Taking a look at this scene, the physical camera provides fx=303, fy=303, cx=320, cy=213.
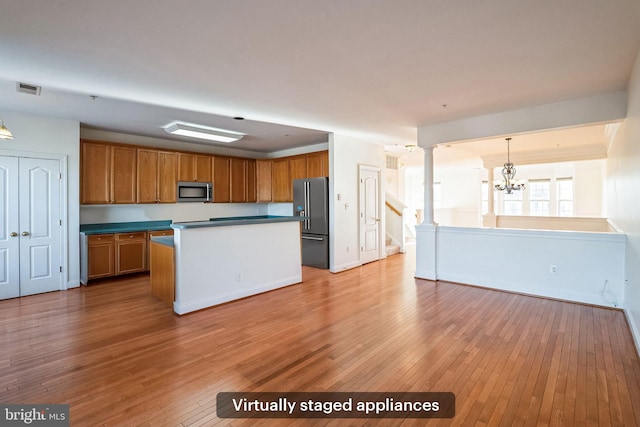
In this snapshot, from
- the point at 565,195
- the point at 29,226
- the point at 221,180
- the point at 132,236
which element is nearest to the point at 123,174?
the point at 132,236

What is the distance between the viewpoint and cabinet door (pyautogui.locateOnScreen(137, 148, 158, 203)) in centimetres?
567

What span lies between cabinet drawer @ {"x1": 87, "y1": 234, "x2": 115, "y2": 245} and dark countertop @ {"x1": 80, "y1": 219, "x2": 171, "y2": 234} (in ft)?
0.22

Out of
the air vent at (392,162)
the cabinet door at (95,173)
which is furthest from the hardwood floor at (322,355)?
the air vent at (392,162)

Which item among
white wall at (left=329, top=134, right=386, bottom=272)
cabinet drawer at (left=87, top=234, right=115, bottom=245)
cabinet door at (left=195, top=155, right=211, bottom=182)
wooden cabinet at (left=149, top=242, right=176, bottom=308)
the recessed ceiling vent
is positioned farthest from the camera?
cabinet door at (left=195, top=155, right=211, bottom=182)

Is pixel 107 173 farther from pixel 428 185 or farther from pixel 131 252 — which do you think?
pixel 428 185

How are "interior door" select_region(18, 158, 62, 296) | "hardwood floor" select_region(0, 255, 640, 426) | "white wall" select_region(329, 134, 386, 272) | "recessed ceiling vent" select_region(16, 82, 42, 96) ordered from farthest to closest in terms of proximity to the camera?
"white wall" select_region(329, 134, 386, 272) → "interior door" select_region(18, 158, 62, 296) → "recessed ceiling vent" select_region(16, 82, 42, 96) → "hardwood floor" select_region(0, 255, 640, 426)

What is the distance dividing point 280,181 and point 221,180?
4.36ft

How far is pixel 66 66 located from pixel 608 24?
14.9 feet

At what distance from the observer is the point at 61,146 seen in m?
4.71

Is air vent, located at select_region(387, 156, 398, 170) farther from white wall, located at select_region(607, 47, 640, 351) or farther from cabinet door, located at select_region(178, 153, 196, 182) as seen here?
white wall, located at select_region(607, 47, 640, 351)

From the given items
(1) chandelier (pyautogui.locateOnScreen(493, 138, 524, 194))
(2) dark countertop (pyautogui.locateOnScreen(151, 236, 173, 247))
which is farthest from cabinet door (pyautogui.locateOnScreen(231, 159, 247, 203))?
(1) chandelier (pyautogui.locateOnScreen(493, 138, 524, 194))

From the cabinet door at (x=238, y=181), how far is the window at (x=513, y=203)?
937cm

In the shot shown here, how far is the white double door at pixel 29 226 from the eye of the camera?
4.28 metres

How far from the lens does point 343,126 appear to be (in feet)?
17.3
